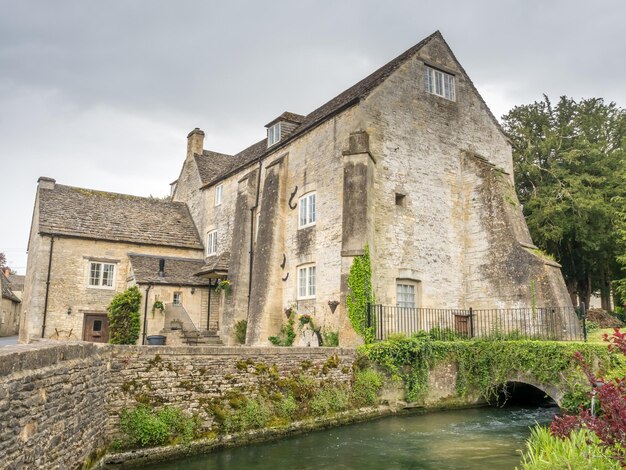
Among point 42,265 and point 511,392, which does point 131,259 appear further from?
point 511,392

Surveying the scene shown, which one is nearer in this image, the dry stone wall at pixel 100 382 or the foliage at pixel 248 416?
the dry stone wall at pixel 100 382

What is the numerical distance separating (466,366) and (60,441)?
500 inches

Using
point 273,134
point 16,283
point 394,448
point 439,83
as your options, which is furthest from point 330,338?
point 16,283

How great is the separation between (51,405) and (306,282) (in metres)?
14.3

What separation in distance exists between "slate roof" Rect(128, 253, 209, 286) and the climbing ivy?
1330 centimetres

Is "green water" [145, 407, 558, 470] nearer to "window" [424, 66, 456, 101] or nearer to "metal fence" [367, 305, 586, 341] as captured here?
"metal fence" [367, 305, 586, 341]

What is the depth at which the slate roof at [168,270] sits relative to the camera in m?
25.4

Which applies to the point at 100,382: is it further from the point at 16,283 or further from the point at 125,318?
the point at 16,283

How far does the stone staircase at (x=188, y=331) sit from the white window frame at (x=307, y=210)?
24.5 feet

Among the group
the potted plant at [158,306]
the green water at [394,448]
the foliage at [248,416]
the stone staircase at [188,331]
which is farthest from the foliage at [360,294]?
the potted plant at [158,306]

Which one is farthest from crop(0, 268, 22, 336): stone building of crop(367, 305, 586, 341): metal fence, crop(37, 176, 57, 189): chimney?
crop(367, 305, 586, 341): metal fence

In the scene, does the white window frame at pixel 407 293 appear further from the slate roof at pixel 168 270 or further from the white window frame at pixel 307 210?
the slate roof at pixel 168 270

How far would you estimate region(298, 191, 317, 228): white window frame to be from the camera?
21.4m

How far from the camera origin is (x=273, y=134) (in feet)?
85.0
